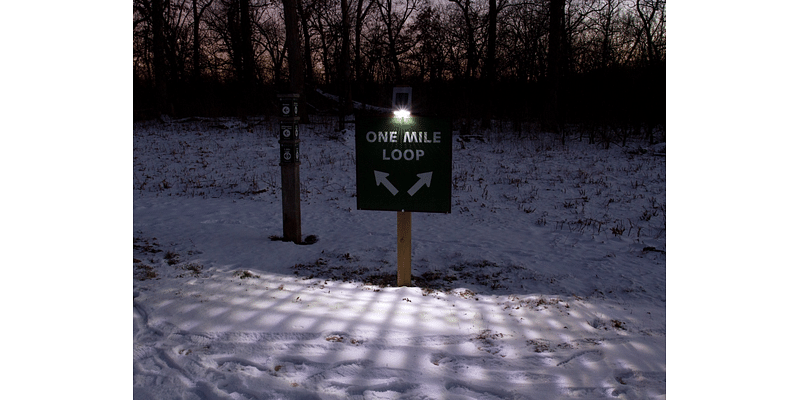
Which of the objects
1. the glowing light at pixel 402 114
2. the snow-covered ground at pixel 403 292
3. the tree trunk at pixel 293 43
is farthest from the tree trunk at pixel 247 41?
the glowing light at pixel 402 114

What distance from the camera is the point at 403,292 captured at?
4973mm

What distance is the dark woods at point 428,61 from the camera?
18.9 meters

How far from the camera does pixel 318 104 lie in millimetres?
24359

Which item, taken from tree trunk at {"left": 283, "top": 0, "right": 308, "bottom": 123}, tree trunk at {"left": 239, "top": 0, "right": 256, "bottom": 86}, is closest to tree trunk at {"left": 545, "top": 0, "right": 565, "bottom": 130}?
tree trunk at {"left": 283, "top": 0, "right": 308, "bottom": 123}

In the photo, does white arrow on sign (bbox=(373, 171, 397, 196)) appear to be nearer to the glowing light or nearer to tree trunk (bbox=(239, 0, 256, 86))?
the glowing light

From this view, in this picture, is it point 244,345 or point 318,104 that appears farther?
point 318,104

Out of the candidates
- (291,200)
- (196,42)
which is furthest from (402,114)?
(196,42)

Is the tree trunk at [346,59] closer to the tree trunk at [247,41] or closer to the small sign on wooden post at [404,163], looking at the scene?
the tree trunk at [247,41]

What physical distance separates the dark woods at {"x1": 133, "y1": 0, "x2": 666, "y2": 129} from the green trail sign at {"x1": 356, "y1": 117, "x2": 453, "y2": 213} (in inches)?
479

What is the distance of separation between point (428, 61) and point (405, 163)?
2029 centimetres

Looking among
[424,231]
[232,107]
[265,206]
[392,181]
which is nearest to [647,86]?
[424,231]

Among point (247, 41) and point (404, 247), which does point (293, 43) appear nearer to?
point (247, 41)

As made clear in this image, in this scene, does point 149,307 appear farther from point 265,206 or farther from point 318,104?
point 318,104

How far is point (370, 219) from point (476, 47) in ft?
52.4
